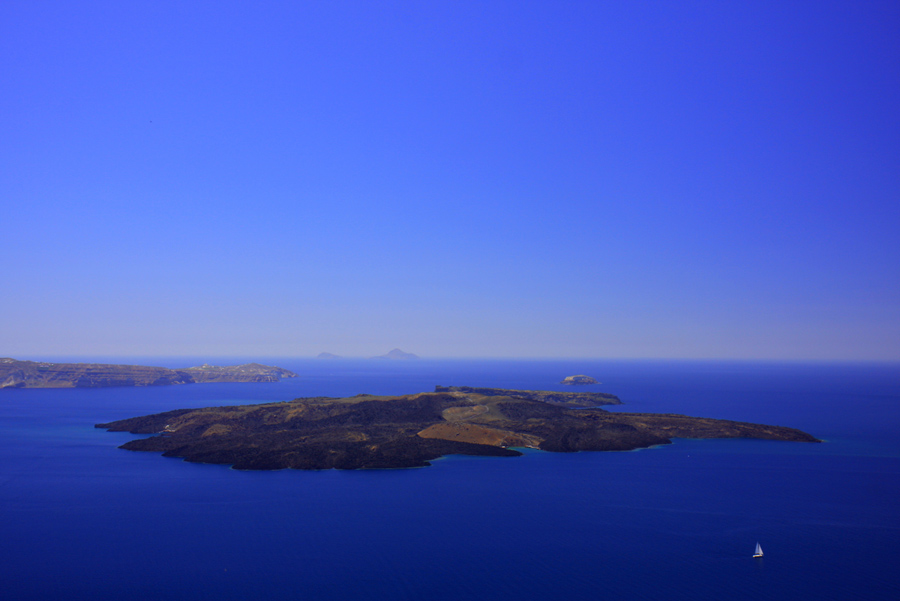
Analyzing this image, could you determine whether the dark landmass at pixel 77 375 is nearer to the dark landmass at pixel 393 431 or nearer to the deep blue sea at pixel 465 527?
the dark landmass at pixel 393 431

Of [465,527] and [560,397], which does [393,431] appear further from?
[560,397]

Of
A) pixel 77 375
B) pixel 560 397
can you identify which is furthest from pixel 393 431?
pixel 77 375

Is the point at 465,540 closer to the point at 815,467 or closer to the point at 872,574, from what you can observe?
the point at 872,574

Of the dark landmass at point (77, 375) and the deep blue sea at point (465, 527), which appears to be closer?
the deep blue sea at point (465, 527)

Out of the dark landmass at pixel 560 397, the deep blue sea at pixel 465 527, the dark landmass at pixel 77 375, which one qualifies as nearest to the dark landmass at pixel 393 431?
the deep blue sea at pixel 465 527

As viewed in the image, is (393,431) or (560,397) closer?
(393,431)

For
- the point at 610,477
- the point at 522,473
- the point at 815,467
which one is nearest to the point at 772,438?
the point at 815,467

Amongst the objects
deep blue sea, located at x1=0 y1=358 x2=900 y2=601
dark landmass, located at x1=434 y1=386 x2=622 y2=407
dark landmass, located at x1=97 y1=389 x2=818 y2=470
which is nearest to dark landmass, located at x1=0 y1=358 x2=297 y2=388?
dark landmass, located at x1=97 y1=389 x2=818 y2=470
